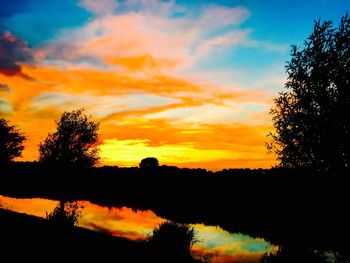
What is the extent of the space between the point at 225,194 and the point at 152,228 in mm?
13215

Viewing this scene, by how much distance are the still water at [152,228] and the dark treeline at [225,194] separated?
150 centimetres

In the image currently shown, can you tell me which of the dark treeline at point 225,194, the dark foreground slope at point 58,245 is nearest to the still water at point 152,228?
the dark treeline at point 225,194

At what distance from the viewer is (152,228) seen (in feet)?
73.6

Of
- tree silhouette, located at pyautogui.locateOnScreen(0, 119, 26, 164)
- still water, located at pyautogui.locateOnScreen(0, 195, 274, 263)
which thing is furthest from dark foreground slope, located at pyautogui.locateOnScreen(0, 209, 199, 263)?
tree silhouette, located at pyautogui.locateOnScreen(0, 119, 26, 164)

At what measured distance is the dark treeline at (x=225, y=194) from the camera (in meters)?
23.0

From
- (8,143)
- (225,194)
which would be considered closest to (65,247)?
(225,194)

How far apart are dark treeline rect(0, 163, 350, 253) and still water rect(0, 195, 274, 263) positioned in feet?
4.91

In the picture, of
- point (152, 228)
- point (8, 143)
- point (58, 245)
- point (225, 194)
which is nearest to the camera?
point (58, 245)

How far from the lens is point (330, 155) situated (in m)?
25.0

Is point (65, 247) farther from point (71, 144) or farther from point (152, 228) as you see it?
point (71, 144)

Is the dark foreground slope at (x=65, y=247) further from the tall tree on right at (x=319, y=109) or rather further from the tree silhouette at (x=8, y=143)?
the tree silhouette at (x=8, y=143)

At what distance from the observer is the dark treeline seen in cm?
2305

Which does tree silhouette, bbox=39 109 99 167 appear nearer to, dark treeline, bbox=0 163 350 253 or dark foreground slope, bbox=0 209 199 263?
dark treeline, bbox=0 163 350 253

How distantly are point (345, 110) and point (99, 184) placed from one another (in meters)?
32.1
